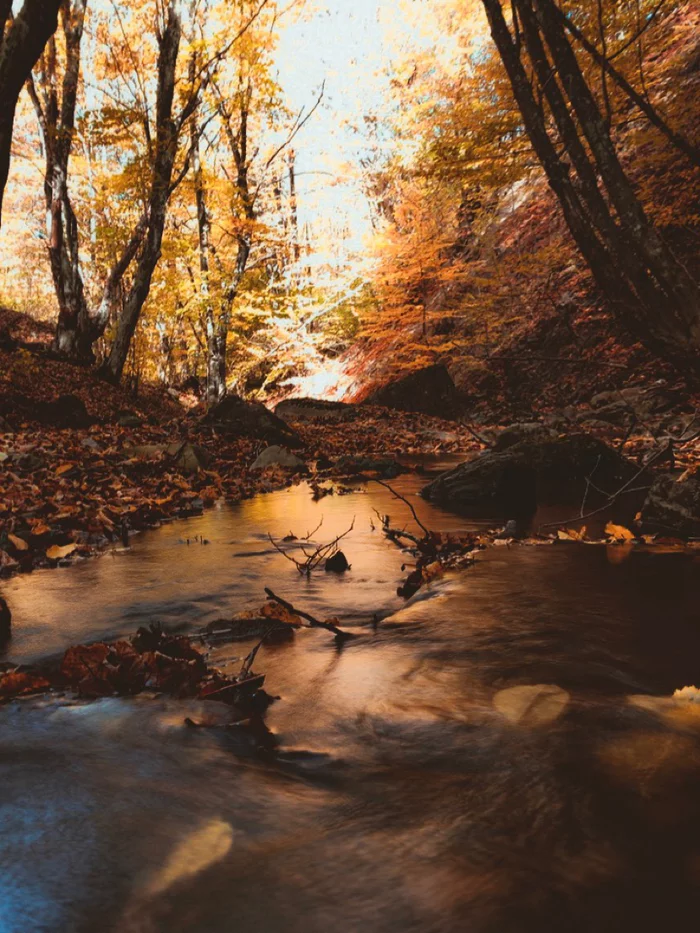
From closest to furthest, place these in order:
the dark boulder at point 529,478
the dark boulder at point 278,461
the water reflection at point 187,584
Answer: the water reflection at point 187,584
the dark boulder at point 529,478
the dark boulder at point 278,461

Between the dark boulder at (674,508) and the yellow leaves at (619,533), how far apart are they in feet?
0.77

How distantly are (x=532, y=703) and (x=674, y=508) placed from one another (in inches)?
110

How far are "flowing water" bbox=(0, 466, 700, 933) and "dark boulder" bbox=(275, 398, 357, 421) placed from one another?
14.4 meters

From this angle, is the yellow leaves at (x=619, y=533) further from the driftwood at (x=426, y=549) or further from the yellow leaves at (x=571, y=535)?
the driftwood at (x=426, y=549)

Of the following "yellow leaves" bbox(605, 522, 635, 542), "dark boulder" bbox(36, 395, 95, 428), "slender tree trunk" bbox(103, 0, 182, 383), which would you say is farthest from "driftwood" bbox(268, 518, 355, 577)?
"slender tree trunk" bbox(103, 0, 182, 383)

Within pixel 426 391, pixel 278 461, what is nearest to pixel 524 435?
pixel 278 461

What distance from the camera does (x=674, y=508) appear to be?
13.3ft

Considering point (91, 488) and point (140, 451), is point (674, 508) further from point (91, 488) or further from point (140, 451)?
point (140, 451)

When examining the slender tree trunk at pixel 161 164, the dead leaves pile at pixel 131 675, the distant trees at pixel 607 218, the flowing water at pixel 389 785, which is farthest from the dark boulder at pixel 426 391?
the dead leaves pile at pixel 131 675

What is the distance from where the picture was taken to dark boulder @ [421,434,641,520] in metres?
5.84

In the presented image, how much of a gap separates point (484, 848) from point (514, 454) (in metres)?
5.57

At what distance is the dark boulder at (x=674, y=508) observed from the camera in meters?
3.87

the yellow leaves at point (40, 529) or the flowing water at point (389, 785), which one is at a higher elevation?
the yellow leaves at point (40, 529)

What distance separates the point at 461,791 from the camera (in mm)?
1401
